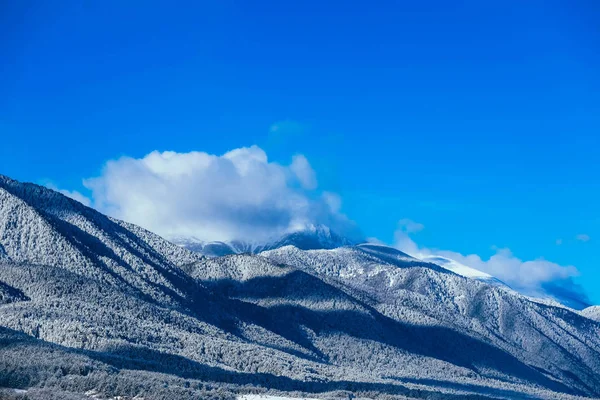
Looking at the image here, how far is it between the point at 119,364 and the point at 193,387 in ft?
68.4

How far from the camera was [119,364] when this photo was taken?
197m

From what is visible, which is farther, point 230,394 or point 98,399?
point 230,394

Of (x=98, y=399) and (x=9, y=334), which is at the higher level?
(x=9, y=334)

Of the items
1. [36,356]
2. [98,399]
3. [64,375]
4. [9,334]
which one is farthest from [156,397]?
[9,334]

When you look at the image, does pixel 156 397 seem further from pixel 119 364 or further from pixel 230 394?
pixel 119 364

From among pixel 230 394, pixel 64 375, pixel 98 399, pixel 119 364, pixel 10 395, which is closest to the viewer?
pixel 10 395

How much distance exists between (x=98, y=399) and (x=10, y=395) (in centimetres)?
1559

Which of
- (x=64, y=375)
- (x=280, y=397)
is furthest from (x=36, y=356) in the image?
(x=280, y=397)

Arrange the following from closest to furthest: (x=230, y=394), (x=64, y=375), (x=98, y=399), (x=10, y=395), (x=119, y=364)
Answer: (x=10, y=395), (x=98, y=399), (x=64, y=375), (x=230, y=394), (x=119, y=364)

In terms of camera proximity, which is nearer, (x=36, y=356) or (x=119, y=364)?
(x=36, y=356)

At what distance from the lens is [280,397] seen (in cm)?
19825

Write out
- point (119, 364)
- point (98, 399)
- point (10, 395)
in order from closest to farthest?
point (10, 395) → point (98, 399) → point (119, 364)

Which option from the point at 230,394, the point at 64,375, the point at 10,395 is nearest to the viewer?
the point at 10,395

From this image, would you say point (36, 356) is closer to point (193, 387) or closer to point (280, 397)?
point (193, 387)
